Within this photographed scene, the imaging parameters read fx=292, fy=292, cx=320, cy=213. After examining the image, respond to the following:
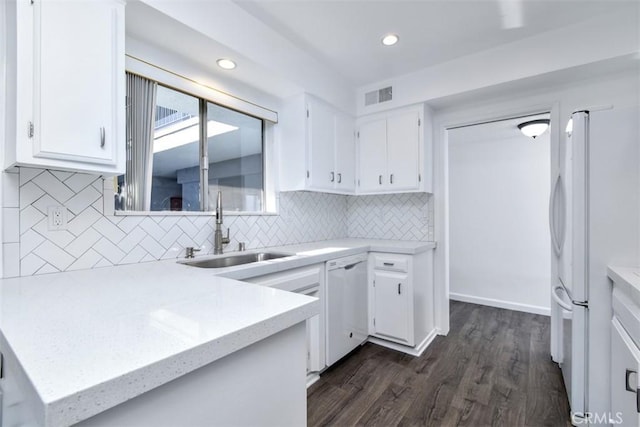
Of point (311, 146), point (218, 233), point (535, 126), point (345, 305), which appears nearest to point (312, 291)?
point (345, 305)

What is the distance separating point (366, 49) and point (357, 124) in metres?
0.87

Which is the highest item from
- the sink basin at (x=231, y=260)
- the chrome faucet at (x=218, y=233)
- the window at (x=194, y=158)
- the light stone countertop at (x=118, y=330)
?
the window at (x=194, y=158)

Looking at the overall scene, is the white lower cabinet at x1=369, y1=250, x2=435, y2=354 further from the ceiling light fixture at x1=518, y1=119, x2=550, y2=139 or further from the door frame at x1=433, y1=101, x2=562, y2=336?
the ceiling light fixture at x1=518, y1=119, x2=550, y2=139

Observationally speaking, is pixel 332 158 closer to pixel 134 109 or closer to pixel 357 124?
pixel 357 124

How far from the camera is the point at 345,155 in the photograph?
10.1 feet

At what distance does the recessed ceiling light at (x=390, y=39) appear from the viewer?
2253 mm

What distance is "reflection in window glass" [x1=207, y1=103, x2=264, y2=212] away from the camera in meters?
2.36

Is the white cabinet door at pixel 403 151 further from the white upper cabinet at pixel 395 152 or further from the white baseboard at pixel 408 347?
the white baseboard at pixel 408 347

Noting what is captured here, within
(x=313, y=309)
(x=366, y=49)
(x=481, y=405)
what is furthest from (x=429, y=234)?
(x=313, y=309)

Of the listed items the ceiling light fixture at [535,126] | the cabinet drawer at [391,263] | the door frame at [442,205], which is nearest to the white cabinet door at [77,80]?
the cabinet drawer at [391,263]

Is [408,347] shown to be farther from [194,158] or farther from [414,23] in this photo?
[414,23]

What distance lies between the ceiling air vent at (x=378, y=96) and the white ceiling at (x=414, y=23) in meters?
0.38

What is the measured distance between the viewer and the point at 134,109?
1.85m

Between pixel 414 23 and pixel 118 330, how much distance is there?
8.07ft
